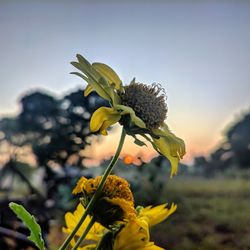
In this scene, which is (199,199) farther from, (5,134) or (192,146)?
(5,134)

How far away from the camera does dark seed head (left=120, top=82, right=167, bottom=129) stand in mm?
218

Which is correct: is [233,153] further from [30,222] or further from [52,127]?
[30,222]

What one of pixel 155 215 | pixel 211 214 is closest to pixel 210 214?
pixel 211 214

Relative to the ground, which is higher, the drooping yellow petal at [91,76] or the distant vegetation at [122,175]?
the distant vegetation at [122,175]

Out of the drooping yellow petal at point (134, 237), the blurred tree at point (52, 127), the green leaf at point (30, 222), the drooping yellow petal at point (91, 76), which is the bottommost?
the green leaf at point (30, 222)

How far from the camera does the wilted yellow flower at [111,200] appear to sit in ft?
0.67

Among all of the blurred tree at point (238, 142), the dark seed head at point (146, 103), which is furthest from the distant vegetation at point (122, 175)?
the dark seed head at point (146, 103)

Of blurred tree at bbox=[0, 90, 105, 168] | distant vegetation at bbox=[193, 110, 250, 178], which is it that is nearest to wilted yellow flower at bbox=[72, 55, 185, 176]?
Answer: blurred tree at bbox=[0, 90, 105, 168]

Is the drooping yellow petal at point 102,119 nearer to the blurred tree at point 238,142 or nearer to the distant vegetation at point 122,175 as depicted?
the distant vegetation at point 122,175

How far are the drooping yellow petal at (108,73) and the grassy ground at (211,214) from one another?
1.11m

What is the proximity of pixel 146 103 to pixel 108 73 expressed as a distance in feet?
0.08

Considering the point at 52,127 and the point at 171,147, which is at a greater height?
the point at 52,127

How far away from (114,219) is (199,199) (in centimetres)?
121

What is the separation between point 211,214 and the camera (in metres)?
1.39
